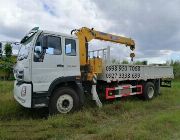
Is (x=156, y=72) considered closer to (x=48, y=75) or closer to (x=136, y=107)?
(x=136, y=107)

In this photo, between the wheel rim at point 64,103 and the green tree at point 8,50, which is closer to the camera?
the wheel rim at point 64,103

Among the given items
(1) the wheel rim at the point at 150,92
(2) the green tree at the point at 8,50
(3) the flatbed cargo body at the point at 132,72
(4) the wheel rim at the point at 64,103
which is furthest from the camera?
(1) the wheel rim at the point at 150,92

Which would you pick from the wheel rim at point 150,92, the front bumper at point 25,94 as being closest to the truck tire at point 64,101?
the front bumper at point 25,94

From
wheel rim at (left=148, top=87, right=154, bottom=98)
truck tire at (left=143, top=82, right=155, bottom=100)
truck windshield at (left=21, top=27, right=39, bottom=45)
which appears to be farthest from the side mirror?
wheel rim at (left=148, top=87, right=154, bottom=98)

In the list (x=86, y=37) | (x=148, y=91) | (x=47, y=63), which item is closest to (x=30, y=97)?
(x=47, y=63)

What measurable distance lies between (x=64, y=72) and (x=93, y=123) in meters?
2.17

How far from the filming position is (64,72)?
430 inches

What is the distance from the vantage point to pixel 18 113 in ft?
36.0

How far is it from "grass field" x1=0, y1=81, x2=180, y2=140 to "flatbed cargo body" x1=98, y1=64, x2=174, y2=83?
1135mm

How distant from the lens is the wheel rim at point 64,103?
420 inches

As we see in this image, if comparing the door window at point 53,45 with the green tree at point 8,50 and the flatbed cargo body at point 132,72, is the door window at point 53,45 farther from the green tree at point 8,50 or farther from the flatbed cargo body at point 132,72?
the flatbed cargo body at point 132,72

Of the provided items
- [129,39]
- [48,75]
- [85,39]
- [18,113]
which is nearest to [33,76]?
[48,75]

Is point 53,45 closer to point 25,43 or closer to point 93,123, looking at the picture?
point 25,43

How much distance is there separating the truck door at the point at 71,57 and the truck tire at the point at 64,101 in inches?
24.5
